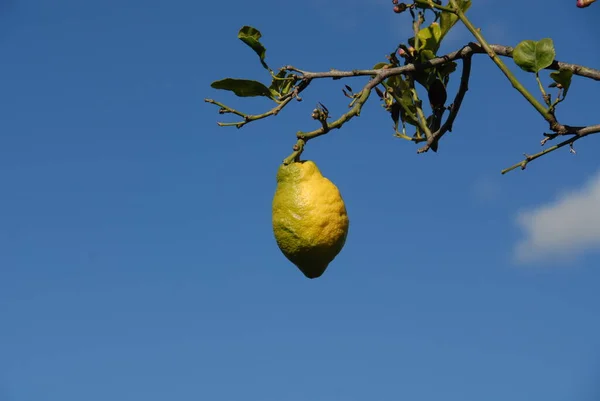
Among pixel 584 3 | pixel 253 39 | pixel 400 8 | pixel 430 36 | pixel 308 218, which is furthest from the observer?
pixel 400 8

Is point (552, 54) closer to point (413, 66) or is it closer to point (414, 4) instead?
point (413, 66)

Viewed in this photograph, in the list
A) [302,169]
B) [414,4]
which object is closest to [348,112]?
[302,169]

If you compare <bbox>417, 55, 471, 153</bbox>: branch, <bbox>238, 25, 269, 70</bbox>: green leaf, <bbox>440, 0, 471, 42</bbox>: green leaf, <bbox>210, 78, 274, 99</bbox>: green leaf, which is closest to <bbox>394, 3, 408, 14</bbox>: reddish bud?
<bbox>440, 0, 471, 42</bbox>: green leaf

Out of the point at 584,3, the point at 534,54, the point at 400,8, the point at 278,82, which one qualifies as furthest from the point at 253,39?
the point at 584,3

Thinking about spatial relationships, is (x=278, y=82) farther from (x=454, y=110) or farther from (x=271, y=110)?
(x=454, y=110)

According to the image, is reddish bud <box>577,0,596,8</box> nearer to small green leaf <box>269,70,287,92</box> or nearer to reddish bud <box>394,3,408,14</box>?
reddish bud <box>394,3,408,14</box>
